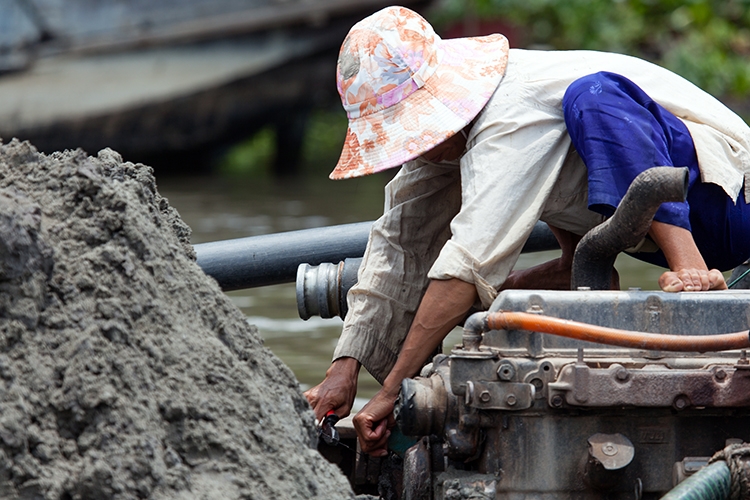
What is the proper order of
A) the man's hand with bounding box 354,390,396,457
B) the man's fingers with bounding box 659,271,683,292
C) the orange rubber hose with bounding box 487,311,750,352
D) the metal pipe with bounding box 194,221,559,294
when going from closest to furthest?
the orange rubber hose with bounding box 487,311,750,352, the man's fingers with bounding box 659,271,683,292, the man's hand with bounding box 354,390,396,457, the metal pipe with bounding box 194,221,559,294

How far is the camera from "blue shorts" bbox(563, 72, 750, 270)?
2102 mm

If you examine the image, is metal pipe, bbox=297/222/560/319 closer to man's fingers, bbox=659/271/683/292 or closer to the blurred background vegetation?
man's fingers, bbox=659/271/683/292

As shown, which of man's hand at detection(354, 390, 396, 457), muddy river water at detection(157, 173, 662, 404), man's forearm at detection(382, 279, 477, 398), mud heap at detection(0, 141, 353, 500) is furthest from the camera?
muddy river water at detection(157, 173, 662, 404)

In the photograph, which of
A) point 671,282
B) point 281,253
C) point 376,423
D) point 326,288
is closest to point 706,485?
point 671,282

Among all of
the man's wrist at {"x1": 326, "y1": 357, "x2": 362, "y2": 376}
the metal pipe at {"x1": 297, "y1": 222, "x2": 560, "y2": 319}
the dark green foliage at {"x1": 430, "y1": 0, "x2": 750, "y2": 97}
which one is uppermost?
the dark green foliage at {"x1": 430, "y1": 0, "x2": 750, "y2": 97}

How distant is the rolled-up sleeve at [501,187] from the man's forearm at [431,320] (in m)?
0.03

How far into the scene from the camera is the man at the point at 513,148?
83.3 inches

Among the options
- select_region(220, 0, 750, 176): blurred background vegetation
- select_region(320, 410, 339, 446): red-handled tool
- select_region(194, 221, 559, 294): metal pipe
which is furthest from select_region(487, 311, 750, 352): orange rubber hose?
select_region(220, 0, 750, 176): blurred background vegetation

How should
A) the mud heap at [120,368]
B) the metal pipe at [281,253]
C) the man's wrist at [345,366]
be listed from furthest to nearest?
the metal pipe at [281,253] < the man's wrist at [345,366] < the mud heap at [120,368]

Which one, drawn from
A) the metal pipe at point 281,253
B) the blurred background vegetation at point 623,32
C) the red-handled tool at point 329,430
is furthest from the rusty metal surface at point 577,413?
the blurred background vegetation at point 623,32

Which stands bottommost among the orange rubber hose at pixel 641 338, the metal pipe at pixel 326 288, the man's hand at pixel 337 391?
the man's hand at pixel 337 391

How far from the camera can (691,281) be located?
206cm

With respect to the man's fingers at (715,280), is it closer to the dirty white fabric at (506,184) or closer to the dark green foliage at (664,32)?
the dirty white fabric at (506,184)

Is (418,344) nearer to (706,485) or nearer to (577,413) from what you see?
(577,413)
